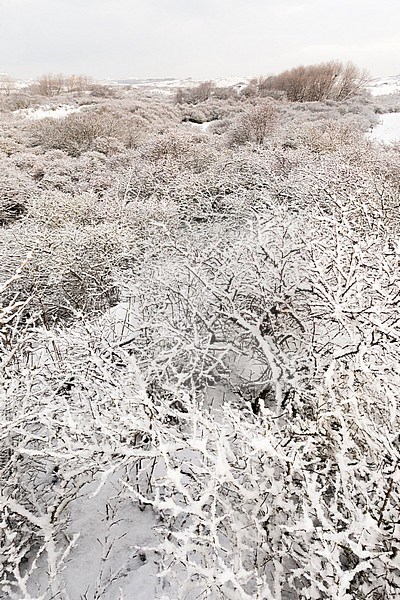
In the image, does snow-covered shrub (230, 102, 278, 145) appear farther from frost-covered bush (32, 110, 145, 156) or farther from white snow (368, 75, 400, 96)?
white snow (368, 75, 400, 96)

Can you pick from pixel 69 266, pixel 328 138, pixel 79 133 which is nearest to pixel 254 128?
pixel 328 138

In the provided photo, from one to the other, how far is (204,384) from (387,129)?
1715 centimetres

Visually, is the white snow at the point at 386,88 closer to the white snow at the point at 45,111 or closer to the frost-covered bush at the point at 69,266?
the white snow at the point at 45,111

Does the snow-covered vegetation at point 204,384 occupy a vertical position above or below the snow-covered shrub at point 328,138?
below

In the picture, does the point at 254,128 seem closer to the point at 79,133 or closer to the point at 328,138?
the point at 328,138

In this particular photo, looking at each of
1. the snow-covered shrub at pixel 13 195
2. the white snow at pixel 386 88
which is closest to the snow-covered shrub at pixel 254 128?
the snow-covered shrub at pixel 13 195

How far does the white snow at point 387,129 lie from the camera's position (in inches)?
633

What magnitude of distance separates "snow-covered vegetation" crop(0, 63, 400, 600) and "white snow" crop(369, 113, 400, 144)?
14.3 feet

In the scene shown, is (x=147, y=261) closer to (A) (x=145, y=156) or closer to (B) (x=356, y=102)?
(A) (x=145, y=156)

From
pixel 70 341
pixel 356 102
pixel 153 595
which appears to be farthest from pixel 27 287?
pixel 356 102

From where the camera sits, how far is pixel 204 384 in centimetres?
488

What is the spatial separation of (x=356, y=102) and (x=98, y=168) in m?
17.6

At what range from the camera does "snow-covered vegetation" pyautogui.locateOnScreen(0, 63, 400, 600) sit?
2102mm

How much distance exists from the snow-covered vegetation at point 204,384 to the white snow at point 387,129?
4356 millimetres
